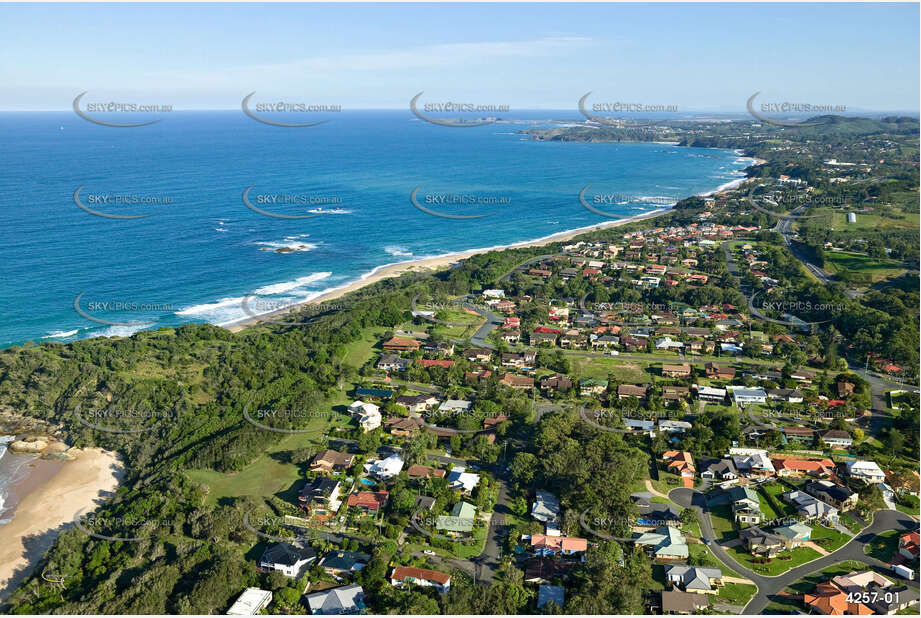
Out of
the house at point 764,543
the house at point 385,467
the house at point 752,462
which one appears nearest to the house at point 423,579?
the house at point 385,467

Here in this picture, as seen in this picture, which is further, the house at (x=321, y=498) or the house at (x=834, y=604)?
the house at (x=321, y=498)

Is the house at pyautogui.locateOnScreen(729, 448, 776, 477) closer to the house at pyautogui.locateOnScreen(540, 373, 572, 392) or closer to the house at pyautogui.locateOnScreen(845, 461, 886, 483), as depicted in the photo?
the house at pyautogui.locateOnScreen(845, 461, 886, 483)

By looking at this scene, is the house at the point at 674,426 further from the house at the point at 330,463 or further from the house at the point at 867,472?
the house at the point at 330,463

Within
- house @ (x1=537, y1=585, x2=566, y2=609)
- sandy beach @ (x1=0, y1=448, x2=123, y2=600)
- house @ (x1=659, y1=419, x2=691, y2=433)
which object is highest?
house @ (x1=659, y1=419, x2=691, y2=433)

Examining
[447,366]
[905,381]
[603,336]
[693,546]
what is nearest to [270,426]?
[447,366]

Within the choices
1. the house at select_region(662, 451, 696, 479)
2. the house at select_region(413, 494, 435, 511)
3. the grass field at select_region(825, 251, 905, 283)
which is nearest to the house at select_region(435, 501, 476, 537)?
the house at select_region(413, 494, 435, 511)

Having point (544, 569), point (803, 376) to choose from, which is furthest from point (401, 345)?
point (803, 376)

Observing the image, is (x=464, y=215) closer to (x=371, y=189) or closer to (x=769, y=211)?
(x=371, y=189)
